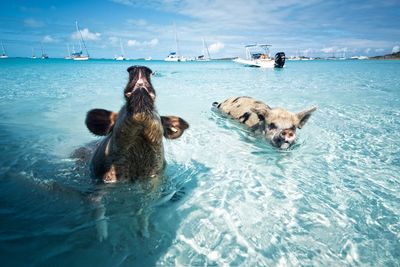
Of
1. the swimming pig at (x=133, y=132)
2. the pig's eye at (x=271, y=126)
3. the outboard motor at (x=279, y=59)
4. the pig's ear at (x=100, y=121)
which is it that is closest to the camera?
the swimming pig at (x=133, y=132)

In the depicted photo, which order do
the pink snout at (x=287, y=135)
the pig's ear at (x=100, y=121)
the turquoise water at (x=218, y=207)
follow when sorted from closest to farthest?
the turquoise water at (x=218, y=207), the pig's ear at (x=100, y=121), the pink snout at (x=287, y=135)

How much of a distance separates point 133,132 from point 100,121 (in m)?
0.96

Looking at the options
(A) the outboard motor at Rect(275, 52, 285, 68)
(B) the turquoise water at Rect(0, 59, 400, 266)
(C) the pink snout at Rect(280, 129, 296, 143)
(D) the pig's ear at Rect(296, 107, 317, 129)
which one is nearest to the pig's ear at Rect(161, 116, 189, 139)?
(B) the turquoise water at Rect(0, 59, 400, 266)

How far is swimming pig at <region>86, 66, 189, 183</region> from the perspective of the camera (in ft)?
10.4

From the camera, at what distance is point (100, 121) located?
423 cm

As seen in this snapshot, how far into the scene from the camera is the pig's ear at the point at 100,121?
415cm

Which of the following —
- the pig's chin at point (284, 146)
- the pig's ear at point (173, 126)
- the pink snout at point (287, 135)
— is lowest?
the pig's chin at point (284, 146)

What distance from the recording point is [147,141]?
3818 mm

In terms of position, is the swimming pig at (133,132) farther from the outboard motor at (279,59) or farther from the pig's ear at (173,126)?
the outboard motor at (279,59)

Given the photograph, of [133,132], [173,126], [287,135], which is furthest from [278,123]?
[133,132]

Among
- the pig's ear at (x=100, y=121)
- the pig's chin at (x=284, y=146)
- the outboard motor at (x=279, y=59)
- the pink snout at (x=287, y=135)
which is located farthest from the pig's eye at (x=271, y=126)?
the outboard motor at (x=279, y=59)

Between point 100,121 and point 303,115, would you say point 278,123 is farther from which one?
point 100,121

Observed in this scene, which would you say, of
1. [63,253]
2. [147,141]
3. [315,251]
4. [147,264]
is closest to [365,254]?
[315,251]

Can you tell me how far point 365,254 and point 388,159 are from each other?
4.64 meters
